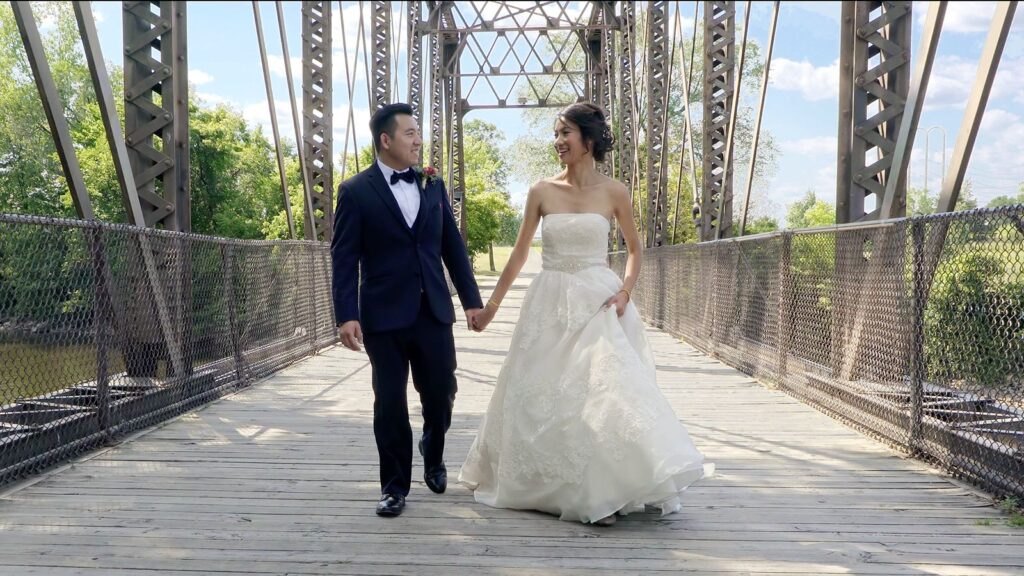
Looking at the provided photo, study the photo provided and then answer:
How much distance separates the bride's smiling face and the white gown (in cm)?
27

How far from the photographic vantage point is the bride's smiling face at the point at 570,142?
151 inches

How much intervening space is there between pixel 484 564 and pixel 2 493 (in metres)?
2.40

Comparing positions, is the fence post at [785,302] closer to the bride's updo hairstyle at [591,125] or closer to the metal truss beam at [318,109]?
the bride's updo hairstyle at [591,125]

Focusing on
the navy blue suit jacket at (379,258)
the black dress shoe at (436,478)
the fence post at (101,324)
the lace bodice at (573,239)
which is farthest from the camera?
the fence post at (101,324)

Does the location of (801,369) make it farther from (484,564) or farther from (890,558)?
(484,564)

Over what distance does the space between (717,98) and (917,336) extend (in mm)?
7371

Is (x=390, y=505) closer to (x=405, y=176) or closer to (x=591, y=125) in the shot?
(x=405, y=176)

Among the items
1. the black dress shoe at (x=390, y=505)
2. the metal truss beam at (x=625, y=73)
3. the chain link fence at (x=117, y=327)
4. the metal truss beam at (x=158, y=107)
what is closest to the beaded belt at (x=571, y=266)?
the black dress shoe at (x=390, y=505)

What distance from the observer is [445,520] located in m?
3.61

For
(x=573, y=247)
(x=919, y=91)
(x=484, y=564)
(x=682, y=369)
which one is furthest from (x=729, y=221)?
(x=484, y=564)

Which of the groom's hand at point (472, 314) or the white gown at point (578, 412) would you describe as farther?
the groom's hand at point (472, 314)

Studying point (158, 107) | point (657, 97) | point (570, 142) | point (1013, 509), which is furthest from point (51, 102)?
point (657, 97)

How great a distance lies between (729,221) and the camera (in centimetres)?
1109

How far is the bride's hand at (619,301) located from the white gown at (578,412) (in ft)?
0.08
